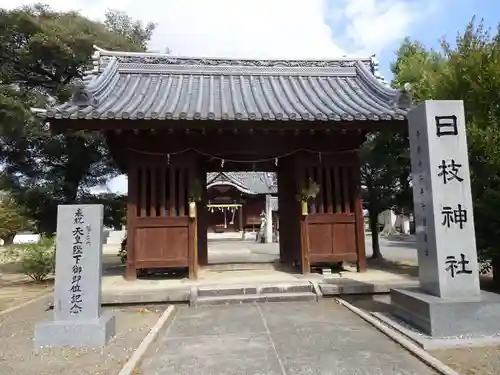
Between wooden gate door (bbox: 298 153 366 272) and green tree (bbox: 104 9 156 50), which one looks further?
green tree (bbox: 104 9 156 50)

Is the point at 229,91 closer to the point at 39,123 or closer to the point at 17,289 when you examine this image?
the point at 39,123

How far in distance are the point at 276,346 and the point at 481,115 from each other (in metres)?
5.90

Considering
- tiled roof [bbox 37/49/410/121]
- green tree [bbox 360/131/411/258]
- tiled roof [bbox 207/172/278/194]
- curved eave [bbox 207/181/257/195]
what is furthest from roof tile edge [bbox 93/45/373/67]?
curved eave [bbox 207/181/257/195]

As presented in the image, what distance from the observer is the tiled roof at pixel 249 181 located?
31.1m

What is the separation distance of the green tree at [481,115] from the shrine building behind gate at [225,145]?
1484 millimetres

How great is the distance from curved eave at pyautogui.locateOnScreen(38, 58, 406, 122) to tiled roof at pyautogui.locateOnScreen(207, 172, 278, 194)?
17.8 m

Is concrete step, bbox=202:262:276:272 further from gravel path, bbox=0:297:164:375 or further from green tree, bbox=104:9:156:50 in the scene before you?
green tree, bbox=104:9:156:50

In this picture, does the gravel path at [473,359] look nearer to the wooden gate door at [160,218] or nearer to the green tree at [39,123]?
the wooden gate door at [160,218]

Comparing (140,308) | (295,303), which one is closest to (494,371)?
(295,303)

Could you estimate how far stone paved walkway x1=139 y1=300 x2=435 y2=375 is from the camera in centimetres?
433

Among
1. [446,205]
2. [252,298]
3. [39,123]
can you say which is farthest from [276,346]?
[39,123]

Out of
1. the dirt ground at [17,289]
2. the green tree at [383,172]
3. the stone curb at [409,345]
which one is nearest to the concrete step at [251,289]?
the stone curb at [409,345]

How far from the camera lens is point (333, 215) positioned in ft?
32.3

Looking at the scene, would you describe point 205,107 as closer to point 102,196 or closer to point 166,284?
point 166,284
